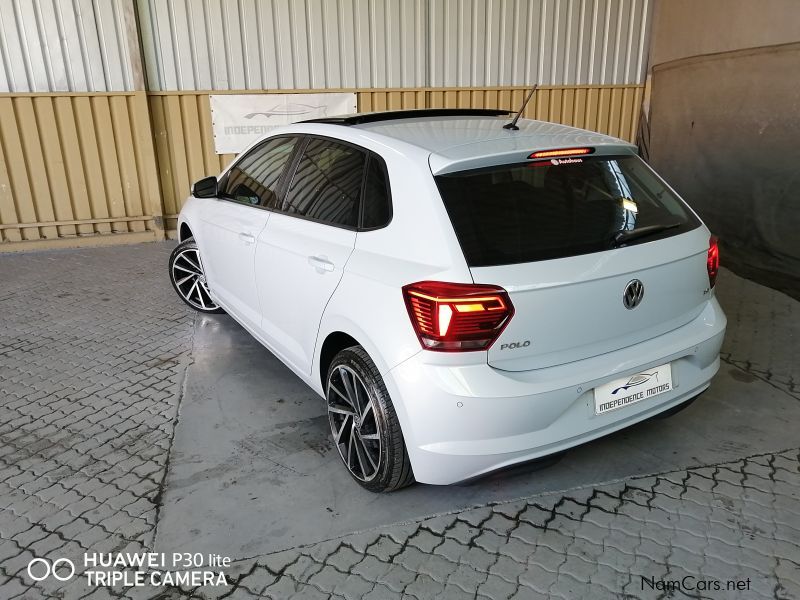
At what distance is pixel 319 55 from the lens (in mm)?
7953

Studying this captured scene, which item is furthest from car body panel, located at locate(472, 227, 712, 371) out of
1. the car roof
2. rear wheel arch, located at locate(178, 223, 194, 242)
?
rear wheel arch, located at locate(178, 223, 194, 242)

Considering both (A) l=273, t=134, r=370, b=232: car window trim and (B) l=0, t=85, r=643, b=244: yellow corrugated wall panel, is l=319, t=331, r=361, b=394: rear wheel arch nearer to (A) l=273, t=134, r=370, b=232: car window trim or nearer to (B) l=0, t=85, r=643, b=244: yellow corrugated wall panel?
(A) l=273, t=134, r=370, b=232: car window trim

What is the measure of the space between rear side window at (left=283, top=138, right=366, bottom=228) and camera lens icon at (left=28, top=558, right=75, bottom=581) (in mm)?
1843

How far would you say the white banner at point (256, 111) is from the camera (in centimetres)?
787

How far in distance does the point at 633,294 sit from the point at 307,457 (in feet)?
5.90

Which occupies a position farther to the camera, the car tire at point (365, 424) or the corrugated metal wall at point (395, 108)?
the corrugated metal wall at point (395, 108)

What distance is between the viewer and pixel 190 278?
5195 millimetres

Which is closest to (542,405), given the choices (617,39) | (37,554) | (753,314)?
(37,554)

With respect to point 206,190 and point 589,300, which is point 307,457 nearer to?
point 589,300

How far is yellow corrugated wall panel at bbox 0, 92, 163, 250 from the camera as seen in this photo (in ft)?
23.8

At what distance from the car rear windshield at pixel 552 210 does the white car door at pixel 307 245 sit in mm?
622

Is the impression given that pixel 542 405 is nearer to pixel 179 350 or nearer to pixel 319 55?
pixel 179 350

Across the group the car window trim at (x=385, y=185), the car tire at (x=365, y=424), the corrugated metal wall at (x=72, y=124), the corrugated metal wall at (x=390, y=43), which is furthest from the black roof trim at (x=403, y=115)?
the corrugated metal wall at (x=72, y=124)

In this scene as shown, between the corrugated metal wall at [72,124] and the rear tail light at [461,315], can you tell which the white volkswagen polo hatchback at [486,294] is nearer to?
the rear tail light at [461,315]
